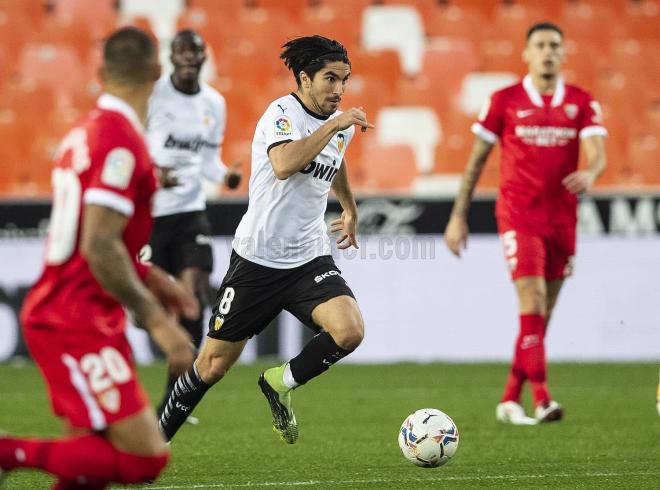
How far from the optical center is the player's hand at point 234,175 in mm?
7891

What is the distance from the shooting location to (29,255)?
11461 mm

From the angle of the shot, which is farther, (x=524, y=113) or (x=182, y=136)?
(x=182, y=136)

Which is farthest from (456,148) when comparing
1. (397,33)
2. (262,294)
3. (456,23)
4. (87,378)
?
(87,378)

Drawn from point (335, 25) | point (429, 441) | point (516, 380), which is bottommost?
point (516, 380)

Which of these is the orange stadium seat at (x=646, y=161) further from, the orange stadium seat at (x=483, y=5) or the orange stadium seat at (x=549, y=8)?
the orange stadium seat at (x=483, y=5)

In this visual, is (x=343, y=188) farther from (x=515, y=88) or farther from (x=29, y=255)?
(x=29, y=255)

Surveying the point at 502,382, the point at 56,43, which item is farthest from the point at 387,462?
the point at 56,43

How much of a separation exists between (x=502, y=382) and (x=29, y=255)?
4.57m

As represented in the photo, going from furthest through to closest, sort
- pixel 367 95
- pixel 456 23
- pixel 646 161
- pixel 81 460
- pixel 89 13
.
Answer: pixel 89 13
pixel 456 23
pixel 367 95
pixel 646 161
pixel 81 460

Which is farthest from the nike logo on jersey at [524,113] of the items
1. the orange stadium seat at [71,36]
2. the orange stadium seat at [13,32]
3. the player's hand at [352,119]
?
the orange stadium seat at [13,32]

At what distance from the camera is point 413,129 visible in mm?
14242

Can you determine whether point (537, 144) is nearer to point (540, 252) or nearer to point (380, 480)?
point (540, 252)

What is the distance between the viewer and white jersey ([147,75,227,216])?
328 inches

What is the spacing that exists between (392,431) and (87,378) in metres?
3.96
